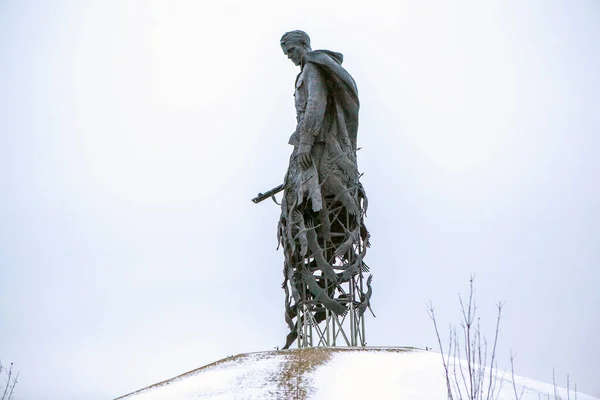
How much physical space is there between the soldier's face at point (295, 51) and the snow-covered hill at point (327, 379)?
9.13 m

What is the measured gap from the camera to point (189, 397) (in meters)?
20.4

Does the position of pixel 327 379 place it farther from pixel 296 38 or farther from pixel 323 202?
pixel 296 38

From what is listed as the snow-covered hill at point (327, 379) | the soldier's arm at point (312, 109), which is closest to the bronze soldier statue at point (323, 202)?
the soldier's arm at point (312, 109)

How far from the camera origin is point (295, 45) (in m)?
26.8

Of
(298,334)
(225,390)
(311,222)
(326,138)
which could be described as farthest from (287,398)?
(326,138)

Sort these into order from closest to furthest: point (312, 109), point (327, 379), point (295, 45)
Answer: point (327, 379)
point (312, 109)
point (295, 45)

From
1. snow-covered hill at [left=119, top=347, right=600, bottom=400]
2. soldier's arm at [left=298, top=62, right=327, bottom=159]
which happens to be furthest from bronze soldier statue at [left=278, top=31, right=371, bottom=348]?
snow-covered hill at [left=119, top=347, right=600, bottom=400]

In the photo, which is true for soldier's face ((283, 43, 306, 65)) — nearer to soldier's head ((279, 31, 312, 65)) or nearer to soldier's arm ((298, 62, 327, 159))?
soldier's head ((279, 31, 312, 65))

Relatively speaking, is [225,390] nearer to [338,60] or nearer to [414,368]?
[414,368]

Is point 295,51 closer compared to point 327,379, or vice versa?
point 327,379

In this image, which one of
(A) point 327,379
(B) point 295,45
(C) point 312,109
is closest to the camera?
(A) point 327,379

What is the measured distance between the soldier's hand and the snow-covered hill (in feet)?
19.1

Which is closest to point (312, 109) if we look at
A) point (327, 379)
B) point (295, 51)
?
point (295, 51)

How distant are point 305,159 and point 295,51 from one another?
3494 millimetres
